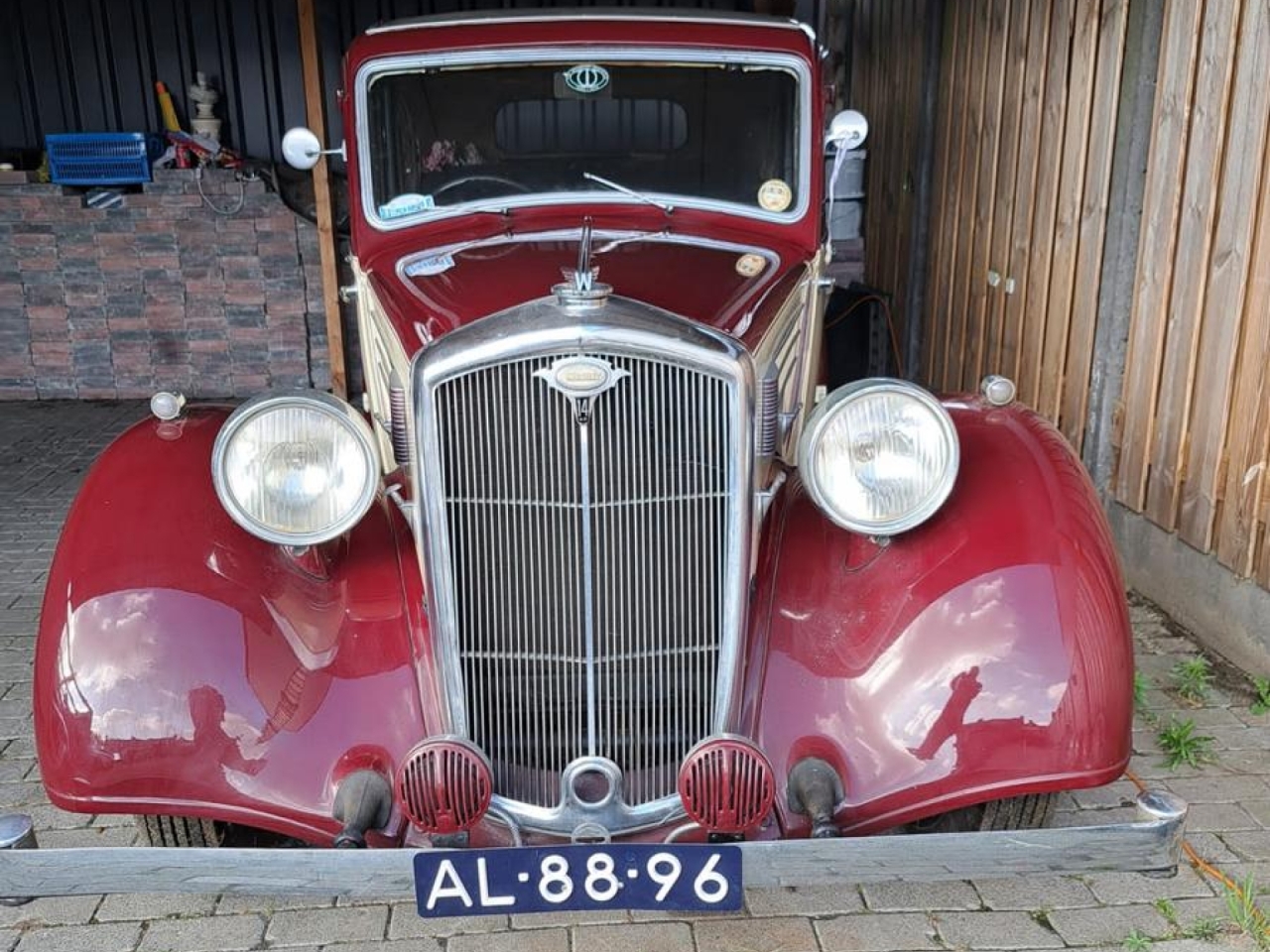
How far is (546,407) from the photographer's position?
2.13m

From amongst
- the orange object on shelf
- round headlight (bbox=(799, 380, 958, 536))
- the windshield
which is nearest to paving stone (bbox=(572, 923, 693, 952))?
round headlight (bbox=(799, 380, 958, 536))

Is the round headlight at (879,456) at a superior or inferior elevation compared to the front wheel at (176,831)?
superior

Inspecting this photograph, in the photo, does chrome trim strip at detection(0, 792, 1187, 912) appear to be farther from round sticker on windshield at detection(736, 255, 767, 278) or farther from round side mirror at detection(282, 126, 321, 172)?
round side mirror at detection(282, 126, 321, 172)

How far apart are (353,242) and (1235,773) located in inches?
120

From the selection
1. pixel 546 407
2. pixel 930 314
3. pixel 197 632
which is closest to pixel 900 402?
pixel 546 407

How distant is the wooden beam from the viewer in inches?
224

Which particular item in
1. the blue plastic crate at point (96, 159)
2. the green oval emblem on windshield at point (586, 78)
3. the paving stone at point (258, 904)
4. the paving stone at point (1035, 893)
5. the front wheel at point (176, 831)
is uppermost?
the green oval emblem on windshield at point (586, 78)

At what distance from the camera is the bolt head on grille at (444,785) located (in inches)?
82.8

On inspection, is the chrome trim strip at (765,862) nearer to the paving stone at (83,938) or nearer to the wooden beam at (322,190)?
the paving stone at (83,938)

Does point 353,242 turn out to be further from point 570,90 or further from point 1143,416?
point 1143,416

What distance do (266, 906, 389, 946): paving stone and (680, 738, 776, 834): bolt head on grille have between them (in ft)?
3.07

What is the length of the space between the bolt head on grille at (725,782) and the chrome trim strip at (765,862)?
0.15 meters

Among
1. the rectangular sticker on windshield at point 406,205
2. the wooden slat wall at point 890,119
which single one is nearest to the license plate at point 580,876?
the rectangular sticker on windshield at point 406,205

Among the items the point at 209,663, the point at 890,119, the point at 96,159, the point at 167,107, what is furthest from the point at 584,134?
the point at 167,107
